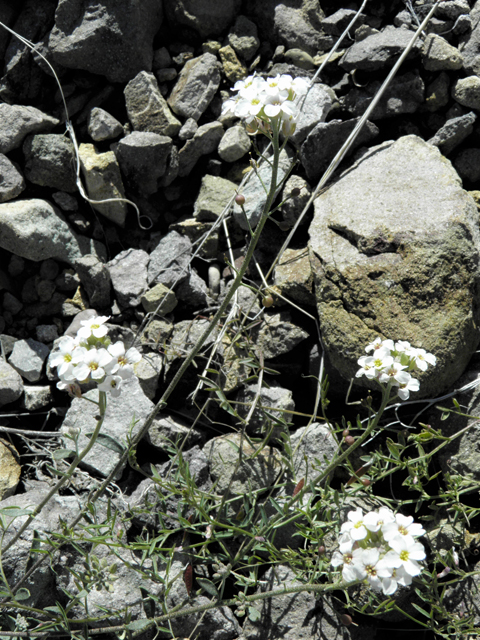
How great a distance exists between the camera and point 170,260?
147 inches

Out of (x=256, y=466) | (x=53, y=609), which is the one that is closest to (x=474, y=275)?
(x=256, y=466)

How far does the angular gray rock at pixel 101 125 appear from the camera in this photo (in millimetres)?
3848

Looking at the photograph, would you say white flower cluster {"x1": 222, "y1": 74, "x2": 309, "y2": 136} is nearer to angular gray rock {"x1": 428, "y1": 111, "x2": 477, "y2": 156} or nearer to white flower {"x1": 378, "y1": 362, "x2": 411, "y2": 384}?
white flower {"x1": 378, "y1": 362, "x2": 411, "y2": 384}

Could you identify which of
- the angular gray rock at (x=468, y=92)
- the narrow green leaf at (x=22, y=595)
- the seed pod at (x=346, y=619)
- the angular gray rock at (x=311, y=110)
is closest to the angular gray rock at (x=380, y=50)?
the angular gray rock at (x=311, y=110)

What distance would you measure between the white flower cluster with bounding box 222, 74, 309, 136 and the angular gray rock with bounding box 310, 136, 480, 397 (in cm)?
103

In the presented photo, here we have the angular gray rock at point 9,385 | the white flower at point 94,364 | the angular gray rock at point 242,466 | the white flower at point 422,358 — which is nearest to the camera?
the white flower at point 94,364

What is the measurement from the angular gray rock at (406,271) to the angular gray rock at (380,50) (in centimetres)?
87

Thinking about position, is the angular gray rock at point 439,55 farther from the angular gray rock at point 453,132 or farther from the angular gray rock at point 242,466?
the angular gray rock at point 242,466

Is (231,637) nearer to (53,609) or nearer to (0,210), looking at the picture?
(53,609)

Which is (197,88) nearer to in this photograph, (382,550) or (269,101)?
(269,101)

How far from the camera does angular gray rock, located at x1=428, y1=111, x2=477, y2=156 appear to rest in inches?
139

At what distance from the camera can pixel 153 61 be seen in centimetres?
414

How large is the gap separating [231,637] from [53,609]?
101cm

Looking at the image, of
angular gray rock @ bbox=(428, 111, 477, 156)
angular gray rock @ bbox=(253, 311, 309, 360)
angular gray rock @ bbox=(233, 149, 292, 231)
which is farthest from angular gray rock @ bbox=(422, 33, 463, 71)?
angular gray rock @ bbox=(253, 311, 309, 360)
